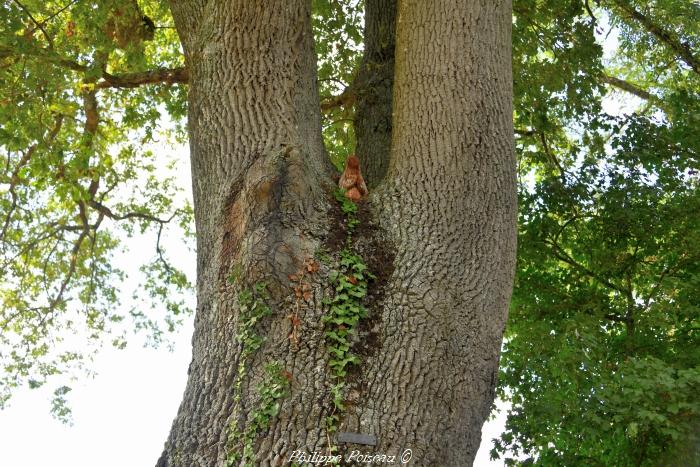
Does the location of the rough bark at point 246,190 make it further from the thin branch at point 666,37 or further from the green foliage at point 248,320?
the thin branch at point 666,37

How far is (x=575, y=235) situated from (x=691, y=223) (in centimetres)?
165

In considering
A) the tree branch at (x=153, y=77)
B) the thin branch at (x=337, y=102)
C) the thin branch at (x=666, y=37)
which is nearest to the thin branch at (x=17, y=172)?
the tree branch at (x=153, y=77)

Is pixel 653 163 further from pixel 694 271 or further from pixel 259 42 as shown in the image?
pixel 259 42

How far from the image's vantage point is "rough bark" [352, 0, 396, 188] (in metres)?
5.95

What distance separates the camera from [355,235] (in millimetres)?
4324

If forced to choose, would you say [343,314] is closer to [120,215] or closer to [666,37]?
[666,37]

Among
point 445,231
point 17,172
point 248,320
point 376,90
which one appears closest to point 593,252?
point 376,90

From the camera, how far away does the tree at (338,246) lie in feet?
12.0

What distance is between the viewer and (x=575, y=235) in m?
9.51

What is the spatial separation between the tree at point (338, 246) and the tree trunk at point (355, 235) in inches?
0.4

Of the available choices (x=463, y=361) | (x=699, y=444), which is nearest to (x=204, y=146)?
(x=463, y=361)

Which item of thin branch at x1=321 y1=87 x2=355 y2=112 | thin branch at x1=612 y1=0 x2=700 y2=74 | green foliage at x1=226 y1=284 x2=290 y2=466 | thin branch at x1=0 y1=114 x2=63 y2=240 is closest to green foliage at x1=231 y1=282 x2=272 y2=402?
green foliage at x1=226 y1=284 x2=290 y2=466

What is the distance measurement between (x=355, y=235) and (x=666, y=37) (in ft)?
23.1

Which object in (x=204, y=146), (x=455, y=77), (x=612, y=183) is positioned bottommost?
(x=204, y=146)
